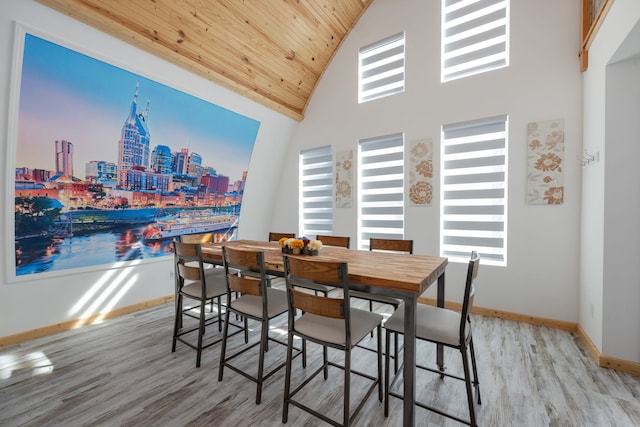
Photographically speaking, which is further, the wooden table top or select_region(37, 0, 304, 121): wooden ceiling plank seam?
select_region(37, 0, 304, 121): wooden ceiling plank seam

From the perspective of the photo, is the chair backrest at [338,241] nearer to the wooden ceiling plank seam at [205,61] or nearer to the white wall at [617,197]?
the white wall at [617,197]

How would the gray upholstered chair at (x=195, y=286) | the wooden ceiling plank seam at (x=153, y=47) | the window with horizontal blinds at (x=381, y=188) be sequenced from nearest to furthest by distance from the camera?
the gray upholstered chair at (x=195, y=286) → the wooden ceiling plank seam at (x=153, y=47) → the window with horizontal blinds at (x=381, y=188)

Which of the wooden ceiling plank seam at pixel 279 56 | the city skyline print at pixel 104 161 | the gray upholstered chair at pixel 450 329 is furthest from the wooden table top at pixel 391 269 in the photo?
the wooden ceiling plank seam at pixel 279 56

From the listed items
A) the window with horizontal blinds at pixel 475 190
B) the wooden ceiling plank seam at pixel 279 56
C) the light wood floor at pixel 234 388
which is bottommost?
the light wood floor at pixel 234 388

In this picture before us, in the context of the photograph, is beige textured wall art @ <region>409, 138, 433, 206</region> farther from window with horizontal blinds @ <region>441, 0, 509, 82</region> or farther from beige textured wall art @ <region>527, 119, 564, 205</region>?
beige textured wall art @ <region>527, 119, 564, 205</region>

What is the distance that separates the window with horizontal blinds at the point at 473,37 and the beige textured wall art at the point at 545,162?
36.1 inches

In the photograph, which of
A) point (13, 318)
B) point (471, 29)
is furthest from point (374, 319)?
point (471, 29)

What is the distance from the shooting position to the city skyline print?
2375 mm

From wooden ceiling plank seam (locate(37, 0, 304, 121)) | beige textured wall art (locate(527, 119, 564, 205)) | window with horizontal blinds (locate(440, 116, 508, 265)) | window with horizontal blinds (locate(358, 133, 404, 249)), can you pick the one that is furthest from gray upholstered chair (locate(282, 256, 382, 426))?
wooden ceiling plank seam (locate(37, 0, 304, 121))

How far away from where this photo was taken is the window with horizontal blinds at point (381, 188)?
12.6 feet

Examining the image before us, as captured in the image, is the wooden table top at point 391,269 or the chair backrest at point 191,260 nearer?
the wooden table top at point 391,269

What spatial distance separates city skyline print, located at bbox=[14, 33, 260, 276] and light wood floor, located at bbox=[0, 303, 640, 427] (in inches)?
41.6

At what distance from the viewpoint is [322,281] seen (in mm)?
1491

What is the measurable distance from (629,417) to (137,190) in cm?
461
